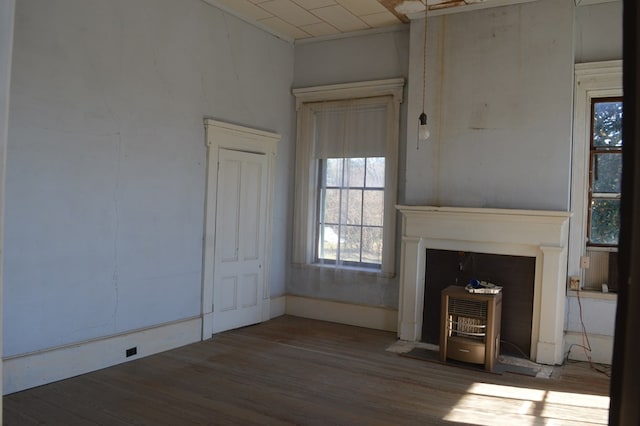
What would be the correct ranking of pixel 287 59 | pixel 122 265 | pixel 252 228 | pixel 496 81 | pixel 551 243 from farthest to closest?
1. pixel 287 59
2. pixel 252 228
3. pixel 496 81
4. pixel 551 243
5. pixel 122 265

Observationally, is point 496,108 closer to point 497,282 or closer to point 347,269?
point 497,282

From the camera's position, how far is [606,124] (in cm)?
486

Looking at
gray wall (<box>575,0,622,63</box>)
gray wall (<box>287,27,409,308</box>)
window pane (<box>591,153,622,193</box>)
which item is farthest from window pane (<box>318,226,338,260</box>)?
gray wall (<box>575,0,622,63</box>)

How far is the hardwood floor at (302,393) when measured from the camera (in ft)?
10.9

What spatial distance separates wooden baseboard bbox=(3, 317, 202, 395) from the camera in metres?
3.59

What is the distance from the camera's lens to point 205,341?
5121mm

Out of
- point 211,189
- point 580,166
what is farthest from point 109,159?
point 580,166

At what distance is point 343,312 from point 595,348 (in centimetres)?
274

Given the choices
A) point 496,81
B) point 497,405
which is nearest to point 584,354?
point 497,405

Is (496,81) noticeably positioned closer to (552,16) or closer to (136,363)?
(552,16)

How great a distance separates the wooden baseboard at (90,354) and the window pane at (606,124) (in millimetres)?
4509

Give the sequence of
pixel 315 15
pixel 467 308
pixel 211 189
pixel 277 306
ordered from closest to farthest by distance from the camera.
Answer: pixel 467 308, pixel 211 189, pixel 315 15, pixel 277 306

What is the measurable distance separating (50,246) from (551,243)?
4.39m

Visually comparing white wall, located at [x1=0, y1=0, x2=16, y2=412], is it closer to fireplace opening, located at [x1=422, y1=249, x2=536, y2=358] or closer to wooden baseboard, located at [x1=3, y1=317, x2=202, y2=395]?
wooden baseboard, located at [x1=3, y1=317, x2=202, y2=395]
